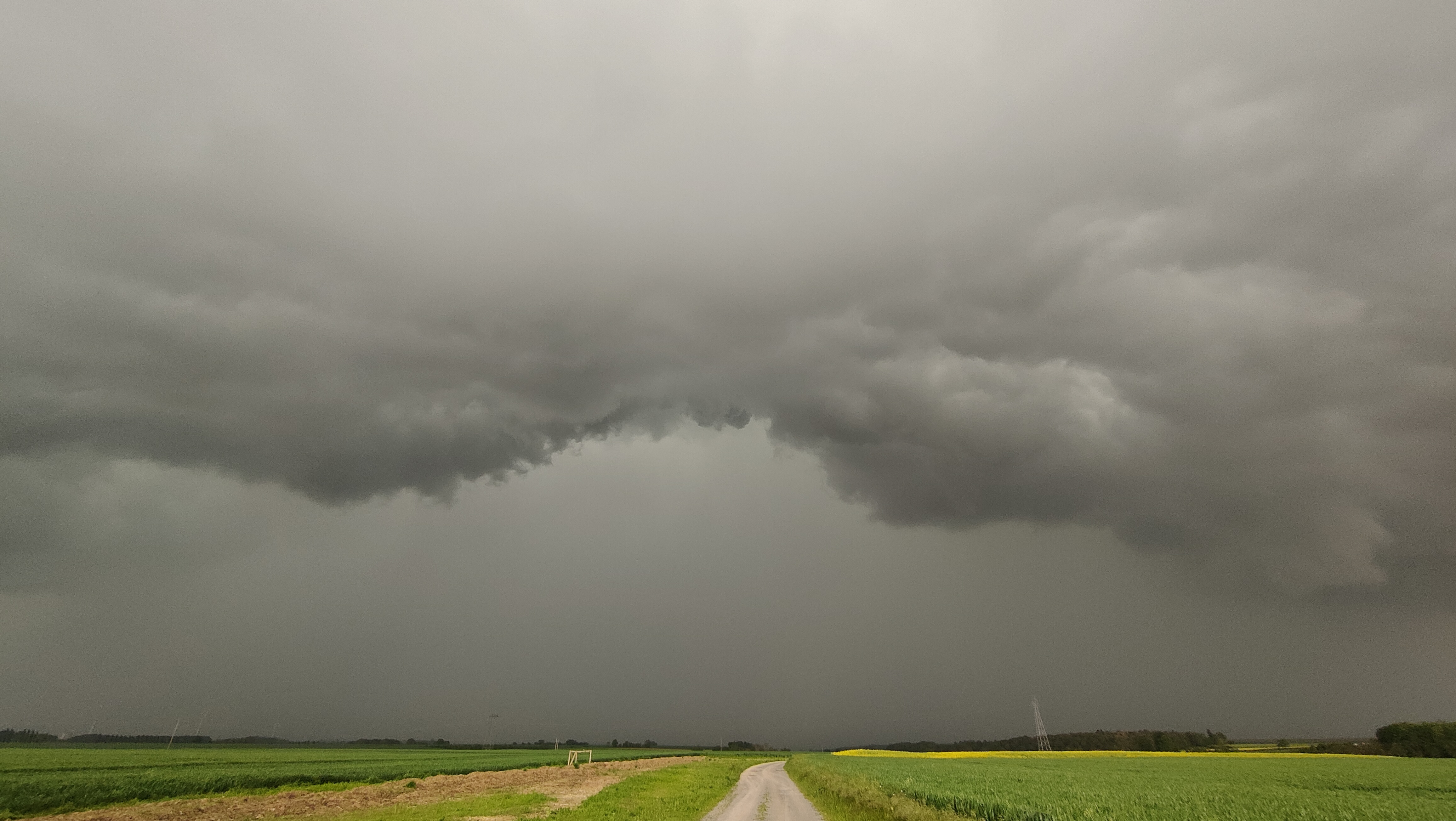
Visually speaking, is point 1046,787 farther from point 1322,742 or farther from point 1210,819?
point 1322,742

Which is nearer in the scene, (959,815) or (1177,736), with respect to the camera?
(959,815)

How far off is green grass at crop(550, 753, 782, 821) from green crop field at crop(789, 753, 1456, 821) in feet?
22.7

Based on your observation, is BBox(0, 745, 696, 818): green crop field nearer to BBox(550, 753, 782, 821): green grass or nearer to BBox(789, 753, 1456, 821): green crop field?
BBox(550, 753, 782, 821): green grass

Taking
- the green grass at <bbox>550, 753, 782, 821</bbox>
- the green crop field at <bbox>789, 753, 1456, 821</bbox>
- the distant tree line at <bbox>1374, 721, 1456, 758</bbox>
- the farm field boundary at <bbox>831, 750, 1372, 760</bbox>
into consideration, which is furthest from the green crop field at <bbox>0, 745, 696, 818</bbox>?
the distant tree line at <bbox>1374, 721, 1456, 758</bbox>

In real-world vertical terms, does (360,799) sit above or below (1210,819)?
below

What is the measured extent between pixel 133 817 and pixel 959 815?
115 ft

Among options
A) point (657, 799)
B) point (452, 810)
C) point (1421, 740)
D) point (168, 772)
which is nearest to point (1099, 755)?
point (1421, 740)

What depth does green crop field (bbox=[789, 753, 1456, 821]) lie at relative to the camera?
971 inches

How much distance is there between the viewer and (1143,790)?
36.2 m

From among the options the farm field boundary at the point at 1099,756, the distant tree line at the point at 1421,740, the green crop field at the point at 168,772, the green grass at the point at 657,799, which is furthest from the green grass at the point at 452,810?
the distant tree line at the point at 1421,740

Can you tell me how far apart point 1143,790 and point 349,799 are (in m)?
45.6

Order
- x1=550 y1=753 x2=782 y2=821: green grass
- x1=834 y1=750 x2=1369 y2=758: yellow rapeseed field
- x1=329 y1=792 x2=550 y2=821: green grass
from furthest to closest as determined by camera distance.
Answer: x1=834 y1=750 x2=1369 y2=758: yellow rapeseed field → x1=550 y1=753 x2=782 y2=821: green grass → x1=329 y1=792 x2=550 y2=821: green grass

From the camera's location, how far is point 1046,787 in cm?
3588

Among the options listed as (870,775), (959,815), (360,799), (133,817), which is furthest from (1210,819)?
(133,817)
